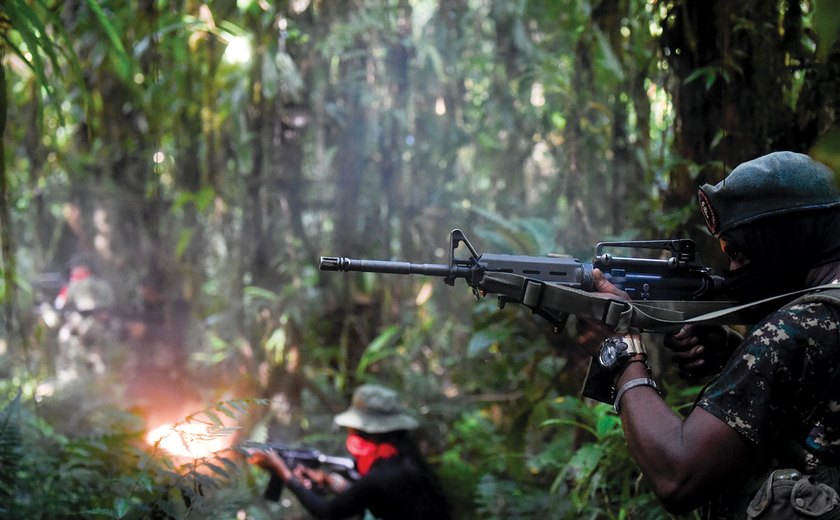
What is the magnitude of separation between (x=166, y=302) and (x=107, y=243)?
156 inches

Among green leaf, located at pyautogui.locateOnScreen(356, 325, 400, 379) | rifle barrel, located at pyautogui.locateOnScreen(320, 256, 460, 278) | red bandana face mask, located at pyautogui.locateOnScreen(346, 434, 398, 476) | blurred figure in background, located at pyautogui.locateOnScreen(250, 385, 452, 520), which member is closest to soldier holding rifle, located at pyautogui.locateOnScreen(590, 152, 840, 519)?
rifle barrel, located at pyautogui.locateOnScreen(320, 256, 460, 278)

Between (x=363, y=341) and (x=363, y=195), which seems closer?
(x=363, y=341)

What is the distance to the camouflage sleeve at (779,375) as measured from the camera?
1.83 metres

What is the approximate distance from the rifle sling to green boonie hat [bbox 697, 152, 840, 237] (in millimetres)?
235

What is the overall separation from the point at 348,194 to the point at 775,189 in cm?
596

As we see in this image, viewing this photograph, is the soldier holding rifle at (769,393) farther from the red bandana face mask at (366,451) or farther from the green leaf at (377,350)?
the green leaf at (377,350)

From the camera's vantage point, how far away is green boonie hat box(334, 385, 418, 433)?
5.07 meters

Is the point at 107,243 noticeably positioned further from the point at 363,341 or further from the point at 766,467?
the point at 766,467

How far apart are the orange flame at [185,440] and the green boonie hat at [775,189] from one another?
1.99 m

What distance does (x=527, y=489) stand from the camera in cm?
540

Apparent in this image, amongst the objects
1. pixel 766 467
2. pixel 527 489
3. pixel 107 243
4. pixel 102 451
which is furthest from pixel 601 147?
pixel 107 243

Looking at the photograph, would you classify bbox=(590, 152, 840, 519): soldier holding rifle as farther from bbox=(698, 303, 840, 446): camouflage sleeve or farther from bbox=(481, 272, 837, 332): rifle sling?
bbox=(481, 272, 837, 332): rifle sling

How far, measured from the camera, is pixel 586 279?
237 cm

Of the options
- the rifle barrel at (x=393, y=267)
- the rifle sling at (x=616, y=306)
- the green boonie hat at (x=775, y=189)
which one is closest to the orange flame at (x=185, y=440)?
the rifle barrel at (x=393, y=267)
